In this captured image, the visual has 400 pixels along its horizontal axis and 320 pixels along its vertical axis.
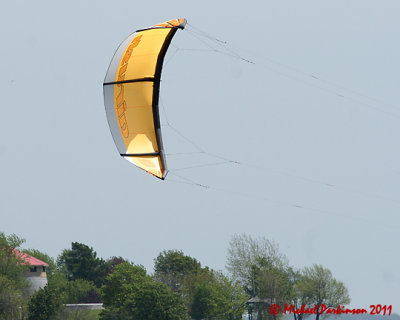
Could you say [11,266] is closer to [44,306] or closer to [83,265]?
[44,306]

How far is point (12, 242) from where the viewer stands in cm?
12650

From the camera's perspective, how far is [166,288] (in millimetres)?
96625

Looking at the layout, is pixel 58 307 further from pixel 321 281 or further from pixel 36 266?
pixel 321 281

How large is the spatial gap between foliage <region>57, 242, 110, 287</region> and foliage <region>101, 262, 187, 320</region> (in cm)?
5533

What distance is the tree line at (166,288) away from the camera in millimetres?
93938

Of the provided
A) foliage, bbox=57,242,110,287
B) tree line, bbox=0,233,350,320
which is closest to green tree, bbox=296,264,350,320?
tree line, bbox=0,233,350,320

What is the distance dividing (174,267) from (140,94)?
111239mm

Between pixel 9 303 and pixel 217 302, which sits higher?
pixel 217 302

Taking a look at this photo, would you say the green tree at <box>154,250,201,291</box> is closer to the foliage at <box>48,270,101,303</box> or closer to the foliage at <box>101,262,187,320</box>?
the foliage at <box>48,270,101,303</box>

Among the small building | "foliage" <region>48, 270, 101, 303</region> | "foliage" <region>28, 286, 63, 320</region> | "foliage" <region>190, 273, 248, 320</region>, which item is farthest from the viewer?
"foliage" <region>48, 270, 101, 303</region>

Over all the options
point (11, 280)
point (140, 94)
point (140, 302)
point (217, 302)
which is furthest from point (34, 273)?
point (140, 94)

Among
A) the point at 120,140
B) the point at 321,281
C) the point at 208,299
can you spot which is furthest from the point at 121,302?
the point at 120,140

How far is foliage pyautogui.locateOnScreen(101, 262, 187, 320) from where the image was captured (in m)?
92.8

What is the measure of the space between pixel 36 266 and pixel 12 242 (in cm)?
482
